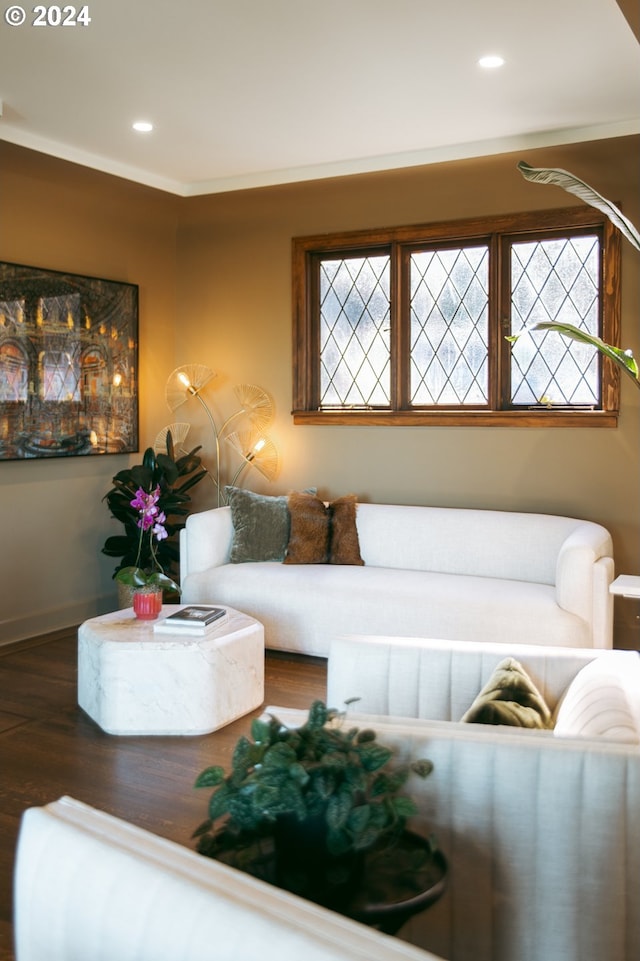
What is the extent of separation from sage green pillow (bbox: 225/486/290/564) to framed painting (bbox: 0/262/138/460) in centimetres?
109

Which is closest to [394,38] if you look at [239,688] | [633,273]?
[633,273]

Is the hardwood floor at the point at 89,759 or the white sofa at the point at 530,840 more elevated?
the white sofa at the point at 530,840

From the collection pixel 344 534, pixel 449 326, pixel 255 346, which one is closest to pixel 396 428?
pixel 449 326

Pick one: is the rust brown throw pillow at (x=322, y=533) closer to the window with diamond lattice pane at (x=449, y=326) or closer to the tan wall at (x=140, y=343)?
the window with diamond lattice pane at (x=449, y=326)

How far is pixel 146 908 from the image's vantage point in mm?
1096

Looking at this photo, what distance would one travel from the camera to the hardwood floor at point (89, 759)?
9.39ft

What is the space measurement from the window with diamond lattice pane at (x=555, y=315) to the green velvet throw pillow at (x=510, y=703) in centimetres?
298

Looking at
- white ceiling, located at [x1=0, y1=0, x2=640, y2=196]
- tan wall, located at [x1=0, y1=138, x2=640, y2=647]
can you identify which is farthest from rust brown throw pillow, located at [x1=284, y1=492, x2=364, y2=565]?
white ceiling, located at [x1=0, y1=0, x2=640, y2=196]

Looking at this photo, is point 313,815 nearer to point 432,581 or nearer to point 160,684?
point 160,684

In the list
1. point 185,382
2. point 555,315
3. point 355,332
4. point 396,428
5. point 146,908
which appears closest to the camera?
point 146,908

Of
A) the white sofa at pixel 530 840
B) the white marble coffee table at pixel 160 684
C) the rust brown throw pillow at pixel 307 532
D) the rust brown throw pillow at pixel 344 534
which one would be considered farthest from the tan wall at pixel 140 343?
the white sofa at pixel 530 840

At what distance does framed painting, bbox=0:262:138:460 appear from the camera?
4.98 metres

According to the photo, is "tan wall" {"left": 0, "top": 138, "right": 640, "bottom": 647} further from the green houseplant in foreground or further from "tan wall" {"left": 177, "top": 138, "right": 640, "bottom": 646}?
the green houseplant in foreground

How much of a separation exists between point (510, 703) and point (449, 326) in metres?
3.61
